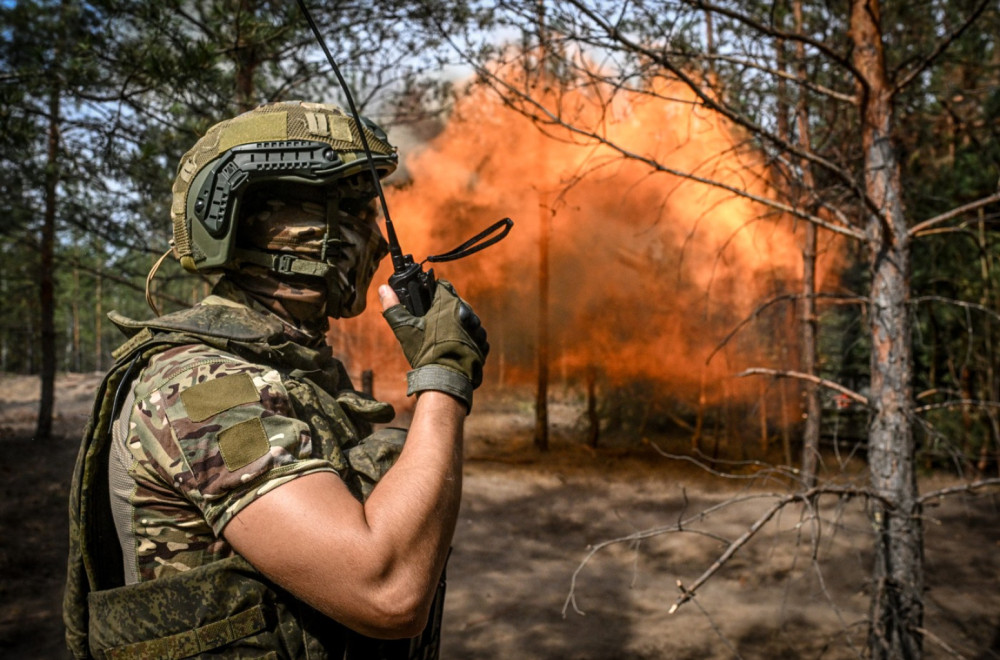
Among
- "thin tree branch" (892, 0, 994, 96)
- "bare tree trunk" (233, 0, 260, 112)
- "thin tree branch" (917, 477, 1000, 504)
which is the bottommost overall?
"thin tree branch" (917, 477, 1000, 504)

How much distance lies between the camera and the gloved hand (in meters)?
1.78

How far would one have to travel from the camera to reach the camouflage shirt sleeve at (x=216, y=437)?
1.50 metres

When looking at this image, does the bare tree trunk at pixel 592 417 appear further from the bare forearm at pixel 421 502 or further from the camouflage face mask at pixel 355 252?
the bare forearm at pixel 421 502

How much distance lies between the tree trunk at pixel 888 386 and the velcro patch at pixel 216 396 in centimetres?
337

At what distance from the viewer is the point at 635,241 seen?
15211 millimetres

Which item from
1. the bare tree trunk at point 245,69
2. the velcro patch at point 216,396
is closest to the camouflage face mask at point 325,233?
the velcro patch at point 216,396

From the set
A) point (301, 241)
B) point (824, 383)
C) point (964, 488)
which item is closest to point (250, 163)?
point (301, 241)

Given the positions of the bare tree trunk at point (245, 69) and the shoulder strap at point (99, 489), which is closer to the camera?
the shoulder strap at point (99, 489)

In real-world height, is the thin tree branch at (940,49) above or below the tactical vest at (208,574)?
above

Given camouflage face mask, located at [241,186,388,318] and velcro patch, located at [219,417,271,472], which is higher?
camouflage face mask, located at [241,186,388,318]

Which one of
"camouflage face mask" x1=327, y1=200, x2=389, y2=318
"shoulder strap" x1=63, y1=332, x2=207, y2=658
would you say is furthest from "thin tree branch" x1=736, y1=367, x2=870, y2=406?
"shoulder strap" x1=63, y1=332, x2=207, y2=658

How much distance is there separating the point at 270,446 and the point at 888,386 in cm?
354

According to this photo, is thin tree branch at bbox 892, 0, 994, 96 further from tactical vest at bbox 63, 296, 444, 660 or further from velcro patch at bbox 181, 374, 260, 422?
velcro patch at bbox 181, 374, 260, 422

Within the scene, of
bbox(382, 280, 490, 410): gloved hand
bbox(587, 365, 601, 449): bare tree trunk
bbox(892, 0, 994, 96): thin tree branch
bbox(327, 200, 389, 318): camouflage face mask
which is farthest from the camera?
bbox(587, 365, 601, 449): bare tree trunk
